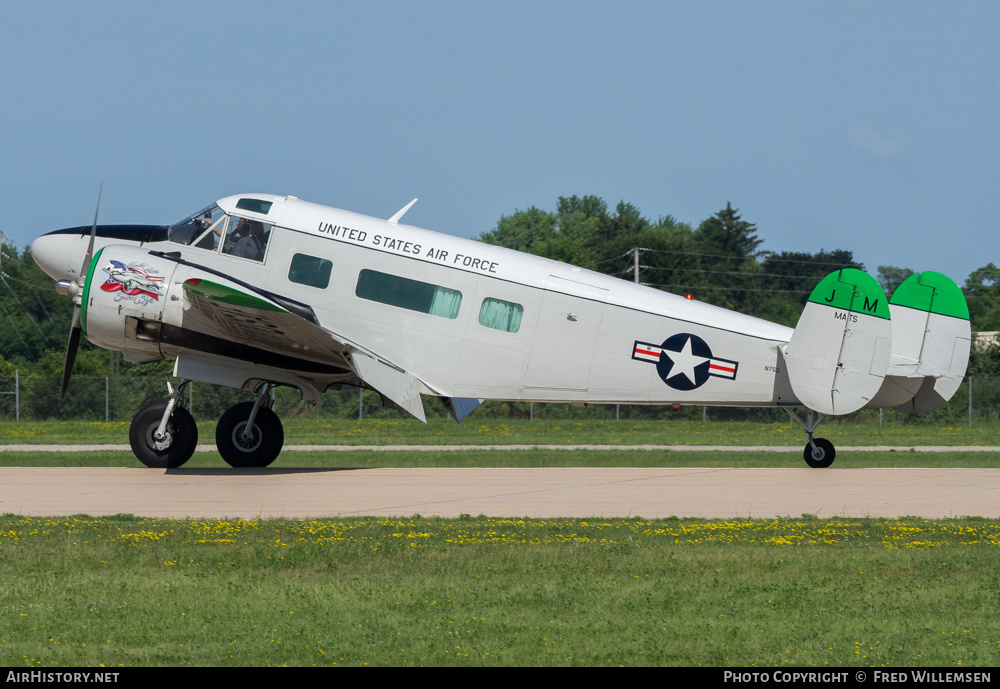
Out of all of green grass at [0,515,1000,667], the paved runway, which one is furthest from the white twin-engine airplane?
green grass at [0,515,1000,667]

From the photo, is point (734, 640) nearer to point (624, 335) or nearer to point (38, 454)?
point (624, 335)

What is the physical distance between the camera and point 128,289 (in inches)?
677

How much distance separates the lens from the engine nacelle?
17.2m

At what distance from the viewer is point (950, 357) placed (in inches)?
766

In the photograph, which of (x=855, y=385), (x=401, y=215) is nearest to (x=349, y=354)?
(x=401, y=215)

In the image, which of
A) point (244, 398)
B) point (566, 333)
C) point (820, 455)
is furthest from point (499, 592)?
point (244, 398)

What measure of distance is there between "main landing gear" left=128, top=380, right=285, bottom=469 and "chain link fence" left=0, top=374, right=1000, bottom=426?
67.2ft

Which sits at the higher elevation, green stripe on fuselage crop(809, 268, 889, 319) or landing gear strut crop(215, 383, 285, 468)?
green stripe on fuselage crop(809, 268, 889, 319)

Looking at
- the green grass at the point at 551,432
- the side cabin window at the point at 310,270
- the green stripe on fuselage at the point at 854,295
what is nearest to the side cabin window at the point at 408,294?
the side cabin window at the point at 310,270

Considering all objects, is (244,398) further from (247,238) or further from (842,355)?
(842,355)

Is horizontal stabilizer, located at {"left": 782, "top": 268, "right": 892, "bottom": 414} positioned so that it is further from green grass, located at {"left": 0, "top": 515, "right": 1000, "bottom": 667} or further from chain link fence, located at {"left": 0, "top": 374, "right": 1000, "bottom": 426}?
chain link fence, located at {"left": 0, "top": 374, "right": 1000, "bottom": 426}

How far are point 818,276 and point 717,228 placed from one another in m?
16.3

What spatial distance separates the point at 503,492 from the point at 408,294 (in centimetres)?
409

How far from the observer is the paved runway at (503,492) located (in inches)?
543
